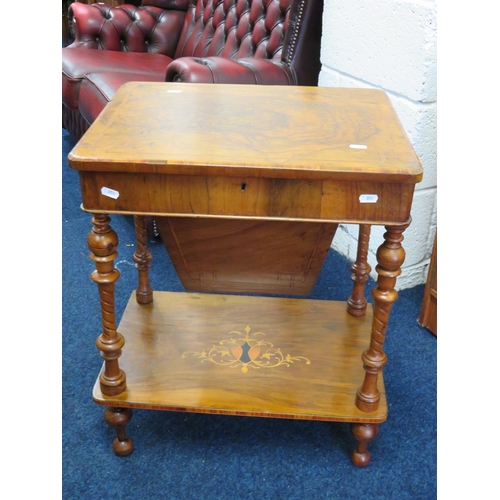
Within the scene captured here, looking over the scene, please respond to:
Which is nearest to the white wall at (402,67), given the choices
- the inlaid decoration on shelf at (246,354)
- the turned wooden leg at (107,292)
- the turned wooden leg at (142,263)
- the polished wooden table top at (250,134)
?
the polished wooden table top at (250,134)

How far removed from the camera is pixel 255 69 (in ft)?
6.37

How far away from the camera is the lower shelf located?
134cm

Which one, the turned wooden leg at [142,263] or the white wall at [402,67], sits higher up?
the white wall at [402,67]

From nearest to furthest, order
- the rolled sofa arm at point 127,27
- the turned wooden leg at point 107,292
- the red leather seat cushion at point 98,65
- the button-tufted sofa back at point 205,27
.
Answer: the turned wooden leg at point 107,292 → the button-tufted sofa back at point 205,27 → the red leather seat cushion at point 98,65 → the rolled sofa arm at point 127,27

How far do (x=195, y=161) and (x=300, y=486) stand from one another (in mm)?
810

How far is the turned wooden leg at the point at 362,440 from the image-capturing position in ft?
4.41

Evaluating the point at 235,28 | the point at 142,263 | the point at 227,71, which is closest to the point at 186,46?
the point at 235,28

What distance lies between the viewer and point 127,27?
308 centimetres

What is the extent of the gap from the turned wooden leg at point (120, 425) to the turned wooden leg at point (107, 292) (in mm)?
55

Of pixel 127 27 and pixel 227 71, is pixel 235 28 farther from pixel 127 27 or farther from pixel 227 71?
pixel 127 27

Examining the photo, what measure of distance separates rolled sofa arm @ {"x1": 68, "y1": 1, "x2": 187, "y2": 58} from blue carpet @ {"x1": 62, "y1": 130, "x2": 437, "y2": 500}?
1.92 meters

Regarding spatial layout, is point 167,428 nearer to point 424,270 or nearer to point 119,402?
point 119,402

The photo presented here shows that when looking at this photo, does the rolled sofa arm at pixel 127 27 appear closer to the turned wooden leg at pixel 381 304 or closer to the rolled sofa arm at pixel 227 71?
the rolled sofa arm at pixel 227 71

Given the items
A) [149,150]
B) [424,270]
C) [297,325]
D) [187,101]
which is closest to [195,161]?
[149,150]
